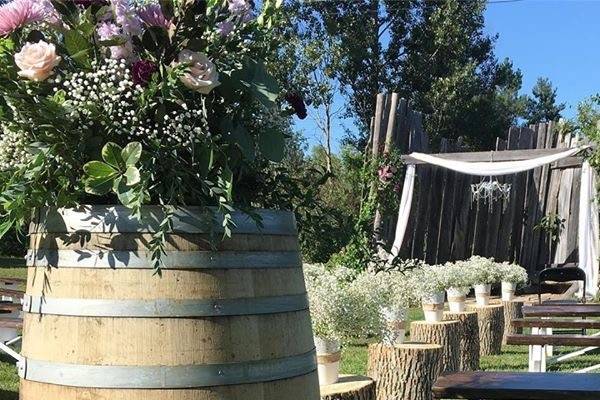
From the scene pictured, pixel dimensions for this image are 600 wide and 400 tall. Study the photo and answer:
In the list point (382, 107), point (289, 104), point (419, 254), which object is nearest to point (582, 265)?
point (419, 254)

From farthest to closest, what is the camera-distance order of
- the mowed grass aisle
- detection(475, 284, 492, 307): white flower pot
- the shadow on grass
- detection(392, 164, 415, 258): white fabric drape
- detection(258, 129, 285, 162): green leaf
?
1. detection(392, 164, 415, 258): white fabric drape
2. detection(475, 284, 492, 307): white flower pot
3. the mowed grass aisle
4. the shadow on grass
5. detection(258, 129, 285, 162): green leaf

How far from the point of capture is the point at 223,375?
5.62 ft

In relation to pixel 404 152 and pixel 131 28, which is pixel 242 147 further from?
pixel 404 152

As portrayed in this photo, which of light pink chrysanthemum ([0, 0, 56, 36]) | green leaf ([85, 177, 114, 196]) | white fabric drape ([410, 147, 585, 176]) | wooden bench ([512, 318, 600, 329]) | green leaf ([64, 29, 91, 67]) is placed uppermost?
white fabric drape ([410, 147, 585, 176])

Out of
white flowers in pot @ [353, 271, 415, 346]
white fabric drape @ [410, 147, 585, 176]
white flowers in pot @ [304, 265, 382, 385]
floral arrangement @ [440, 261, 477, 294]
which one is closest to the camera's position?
white flowers in pot @ [304, 265, 382, 385]

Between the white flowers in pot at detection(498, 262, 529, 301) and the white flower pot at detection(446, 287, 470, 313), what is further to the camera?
the white flowers in pot at detection(498, 262, 529, 301)

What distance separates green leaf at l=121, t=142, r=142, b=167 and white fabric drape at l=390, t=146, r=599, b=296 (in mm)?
11247

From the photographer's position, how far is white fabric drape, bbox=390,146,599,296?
1252 centimetres

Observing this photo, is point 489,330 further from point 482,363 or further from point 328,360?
point 328,360

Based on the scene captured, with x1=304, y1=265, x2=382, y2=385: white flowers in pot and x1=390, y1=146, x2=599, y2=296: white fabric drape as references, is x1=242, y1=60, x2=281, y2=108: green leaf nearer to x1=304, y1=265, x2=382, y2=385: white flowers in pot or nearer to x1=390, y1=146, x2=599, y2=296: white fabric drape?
x1=304, y1=265, x2=382, y2=385: white flowers in pot

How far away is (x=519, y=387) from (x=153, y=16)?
166 cm

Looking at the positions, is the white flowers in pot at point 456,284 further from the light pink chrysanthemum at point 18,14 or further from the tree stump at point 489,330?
the light pink chrysanthemum at point 18,14

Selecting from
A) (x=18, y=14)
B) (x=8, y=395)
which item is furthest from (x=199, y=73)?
(x=8, y=395)

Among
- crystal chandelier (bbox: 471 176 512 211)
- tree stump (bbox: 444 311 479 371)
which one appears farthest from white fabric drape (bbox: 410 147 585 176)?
tree stump (bbox: 444 311 479 371)
